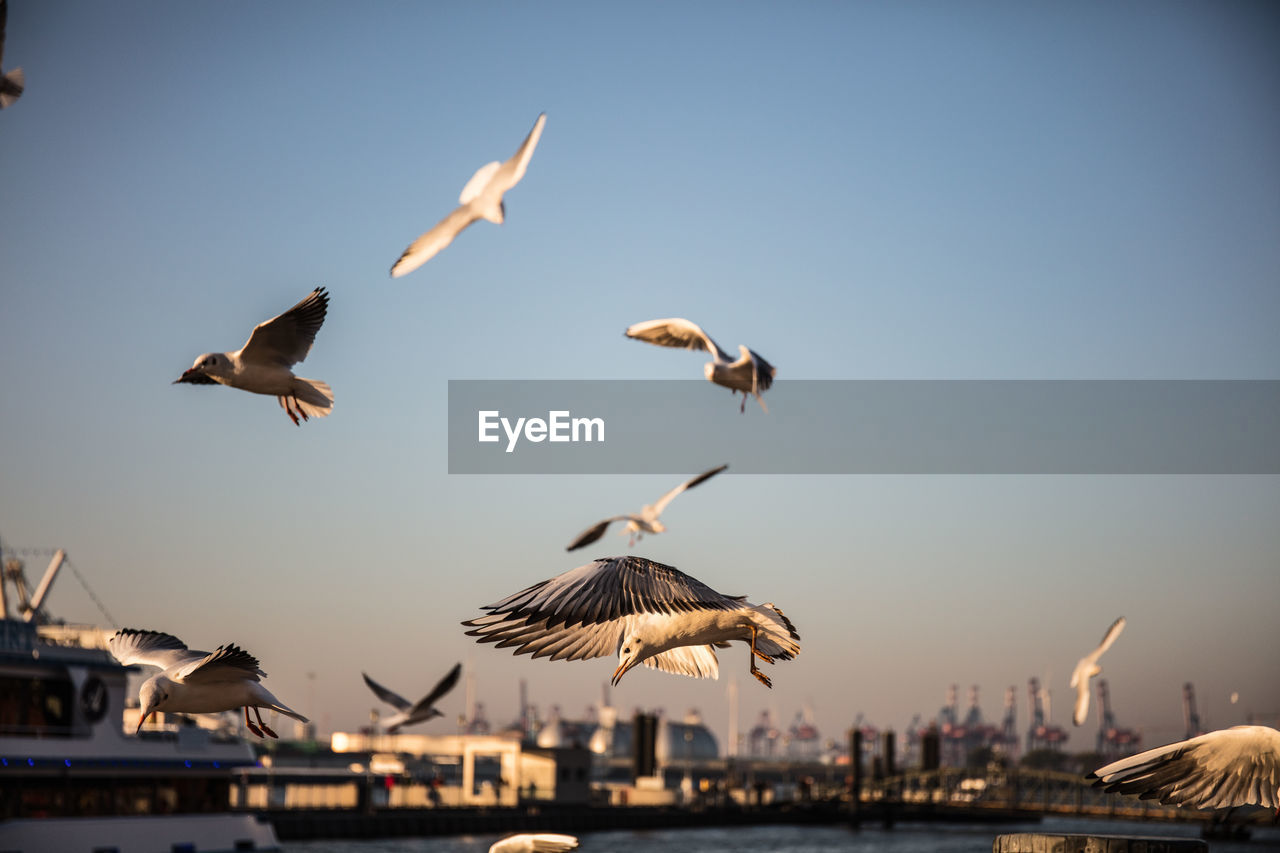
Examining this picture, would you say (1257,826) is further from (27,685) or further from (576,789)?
(27,685)

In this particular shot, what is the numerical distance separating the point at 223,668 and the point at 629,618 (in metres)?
2.56

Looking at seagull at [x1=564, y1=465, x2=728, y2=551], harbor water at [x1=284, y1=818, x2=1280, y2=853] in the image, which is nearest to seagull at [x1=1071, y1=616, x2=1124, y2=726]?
seagull at [x1=564, y1=465, x2=728, y2=551]

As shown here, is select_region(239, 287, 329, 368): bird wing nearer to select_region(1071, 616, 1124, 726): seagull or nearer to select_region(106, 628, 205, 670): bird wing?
select_region(106, 628, 205, 670): bird wing

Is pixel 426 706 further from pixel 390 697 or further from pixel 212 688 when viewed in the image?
pixel 212 688

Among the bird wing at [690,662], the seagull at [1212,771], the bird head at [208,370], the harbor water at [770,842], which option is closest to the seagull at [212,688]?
the bird wing at [690,662]

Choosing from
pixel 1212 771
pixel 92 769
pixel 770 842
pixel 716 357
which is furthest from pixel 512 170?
pixel 770 842

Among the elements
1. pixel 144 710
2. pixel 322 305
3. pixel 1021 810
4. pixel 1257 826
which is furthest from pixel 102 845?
pixel 1257 826

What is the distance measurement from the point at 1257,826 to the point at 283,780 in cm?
9188

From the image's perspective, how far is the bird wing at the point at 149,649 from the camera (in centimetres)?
846

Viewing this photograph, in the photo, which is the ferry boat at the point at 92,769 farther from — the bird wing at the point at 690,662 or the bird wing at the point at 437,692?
the bird wing at the point at 690,662

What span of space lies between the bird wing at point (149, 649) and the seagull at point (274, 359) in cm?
207

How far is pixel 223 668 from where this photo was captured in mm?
7578

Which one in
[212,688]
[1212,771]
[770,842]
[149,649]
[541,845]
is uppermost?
[149,649]

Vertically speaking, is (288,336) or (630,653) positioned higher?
(288,336)
